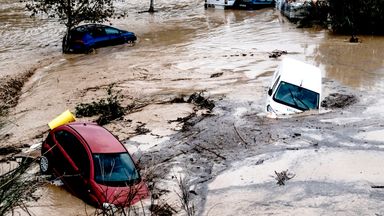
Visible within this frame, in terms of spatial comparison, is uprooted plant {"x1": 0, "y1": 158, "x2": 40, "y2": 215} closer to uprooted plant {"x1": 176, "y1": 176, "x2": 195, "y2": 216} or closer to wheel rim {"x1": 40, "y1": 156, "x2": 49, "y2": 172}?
uprooted plant {"x1": 176, "y1": 176, "x2": 195, "y2": 216}

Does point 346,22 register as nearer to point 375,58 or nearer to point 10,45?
point 375,58

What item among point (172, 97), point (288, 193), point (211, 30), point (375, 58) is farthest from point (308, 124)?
point (211, 30)

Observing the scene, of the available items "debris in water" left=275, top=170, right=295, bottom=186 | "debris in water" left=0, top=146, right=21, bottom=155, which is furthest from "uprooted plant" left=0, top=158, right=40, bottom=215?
"debris in water" left=0, top=146, right=21, bottom=155

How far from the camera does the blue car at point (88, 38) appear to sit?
25.8 metres

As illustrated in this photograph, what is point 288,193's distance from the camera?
11.0 m

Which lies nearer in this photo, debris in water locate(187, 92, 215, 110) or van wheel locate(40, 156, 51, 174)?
van wheel locate(40, 156, 51, 174)

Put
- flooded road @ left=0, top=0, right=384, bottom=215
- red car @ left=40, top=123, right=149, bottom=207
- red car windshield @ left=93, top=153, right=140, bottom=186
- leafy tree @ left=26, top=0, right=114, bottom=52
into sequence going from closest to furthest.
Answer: red car @ left=40, top=123, right=149, bottom=207
red car windshield @ left=93, top=153, right=140, bottom=186
flooded road @ left=0, top=0, right=384, bottom=215
leafy tree @ left=26, top=0, right=114, bottom=52

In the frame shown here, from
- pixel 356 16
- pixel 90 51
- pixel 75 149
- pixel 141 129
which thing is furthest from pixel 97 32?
pixel 75 149

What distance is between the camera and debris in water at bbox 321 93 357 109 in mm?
16688

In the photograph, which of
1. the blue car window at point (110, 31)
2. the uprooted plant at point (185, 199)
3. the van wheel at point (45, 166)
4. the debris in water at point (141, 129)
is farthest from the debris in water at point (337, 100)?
the blue car window at point (110, 31)

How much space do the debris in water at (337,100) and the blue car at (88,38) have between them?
42.5 feet

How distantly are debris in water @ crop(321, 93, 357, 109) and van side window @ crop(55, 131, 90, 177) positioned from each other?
341 inches

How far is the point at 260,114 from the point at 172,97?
368 centimetres

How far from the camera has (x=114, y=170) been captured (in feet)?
34.8
